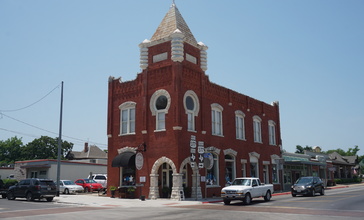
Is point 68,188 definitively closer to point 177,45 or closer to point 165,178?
point 165,178

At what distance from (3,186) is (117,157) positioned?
1027cm

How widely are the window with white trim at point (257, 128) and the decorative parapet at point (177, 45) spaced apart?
13502mm

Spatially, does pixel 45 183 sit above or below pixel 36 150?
below

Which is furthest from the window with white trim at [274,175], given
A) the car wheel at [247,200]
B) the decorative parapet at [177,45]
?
the decorative parapet at [177,45]

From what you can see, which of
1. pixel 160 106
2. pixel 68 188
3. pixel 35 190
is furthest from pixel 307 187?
pixel 68 188

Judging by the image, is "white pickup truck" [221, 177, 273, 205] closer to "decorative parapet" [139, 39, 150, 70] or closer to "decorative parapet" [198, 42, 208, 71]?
"decorative parapet" [198, 42, 208, 71]

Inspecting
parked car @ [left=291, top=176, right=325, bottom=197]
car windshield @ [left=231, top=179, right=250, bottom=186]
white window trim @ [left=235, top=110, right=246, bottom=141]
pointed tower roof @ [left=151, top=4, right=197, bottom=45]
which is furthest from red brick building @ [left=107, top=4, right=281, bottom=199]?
parked car @ [left=291, top=176, right=325, bottom=197]

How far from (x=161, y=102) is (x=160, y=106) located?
325 mm

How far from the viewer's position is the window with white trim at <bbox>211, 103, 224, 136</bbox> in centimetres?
3046

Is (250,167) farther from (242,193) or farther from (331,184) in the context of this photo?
(331,184)

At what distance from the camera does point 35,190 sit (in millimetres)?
25000

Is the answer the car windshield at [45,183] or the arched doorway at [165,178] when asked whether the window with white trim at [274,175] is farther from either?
the car windshield at [45,183]

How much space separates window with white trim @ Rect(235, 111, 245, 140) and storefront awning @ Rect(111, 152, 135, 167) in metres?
11.0

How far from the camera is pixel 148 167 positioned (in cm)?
2703
